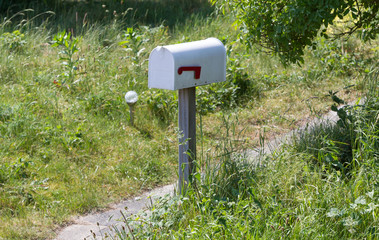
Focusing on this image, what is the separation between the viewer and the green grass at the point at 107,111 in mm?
4887

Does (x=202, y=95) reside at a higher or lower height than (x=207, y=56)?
lower

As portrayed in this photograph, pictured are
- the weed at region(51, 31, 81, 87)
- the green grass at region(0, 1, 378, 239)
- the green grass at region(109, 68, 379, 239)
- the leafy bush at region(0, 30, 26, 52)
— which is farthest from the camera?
the leafy bush at region(0, 30, 26, 52)

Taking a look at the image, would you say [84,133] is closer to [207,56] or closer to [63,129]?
[63,129]

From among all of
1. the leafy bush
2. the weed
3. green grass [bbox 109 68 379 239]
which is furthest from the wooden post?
the leafy bush

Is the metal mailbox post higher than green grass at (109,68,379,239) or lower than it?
higher

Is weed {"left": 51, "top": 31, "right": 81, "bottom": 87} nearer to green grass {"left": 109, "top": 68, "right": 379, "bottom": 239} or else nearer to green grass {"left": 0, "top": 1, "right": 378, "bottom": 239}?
green grass {"left": 0, "top": 1, "right": 378, "bottom": 239}

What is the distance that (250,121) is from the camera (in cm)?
686

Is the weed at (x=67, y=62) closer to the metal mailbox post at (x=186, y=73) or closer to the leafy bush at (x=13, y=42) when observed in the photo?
the leafy bush at (x=13, y=42)

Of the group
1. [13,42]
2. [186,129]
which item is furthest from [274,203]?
[13,42]

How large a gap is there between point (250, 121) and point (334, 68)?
8.00 ft

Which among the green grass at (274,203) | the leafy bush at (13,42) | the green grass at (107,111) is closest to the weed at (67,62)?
the green grass at (107,111)

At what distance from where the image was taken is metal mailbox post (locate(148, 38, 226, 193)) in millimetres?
4023

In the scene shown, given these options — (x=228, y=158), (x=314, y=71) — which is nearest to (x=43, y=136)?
(x=228, y=158)

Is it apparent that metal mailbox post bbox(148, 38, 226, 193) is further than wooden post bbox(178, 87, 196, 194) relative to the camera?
No
